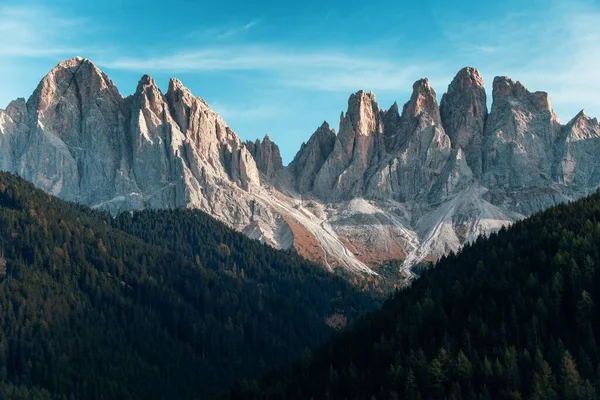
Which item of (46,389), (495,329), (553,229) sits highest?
(553,229)

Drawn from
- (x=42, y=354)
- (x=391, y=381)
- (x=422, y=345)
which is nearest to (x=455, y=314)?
(x=422, y=345)

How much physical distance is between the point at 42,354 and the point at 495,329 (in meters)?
101

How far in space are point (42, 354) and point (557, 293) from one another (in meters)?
108

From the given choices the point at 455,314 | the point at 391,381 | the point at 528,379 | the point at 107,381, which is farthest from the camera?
the point at 107,381

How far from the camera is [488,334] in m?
134

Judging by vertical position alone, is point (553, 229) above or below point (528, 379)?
above

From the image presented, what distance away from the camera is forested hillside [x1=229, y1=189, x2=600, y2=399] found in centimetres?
12119

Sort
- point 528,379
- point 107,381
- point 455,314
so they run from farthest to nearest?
point 107,381 < point 455,314 < point 528,379

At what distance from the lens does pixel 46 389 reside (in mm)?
182625

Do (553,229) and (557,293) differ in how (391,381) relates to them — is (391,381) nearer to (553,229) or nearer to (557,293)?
(557,293)

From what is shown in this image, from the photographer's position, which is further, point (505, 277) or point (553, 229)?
point (553, 229)

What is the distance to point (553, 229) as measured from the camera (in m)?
161

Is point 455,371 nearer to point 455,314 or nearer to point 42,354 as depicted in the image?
point 455,314

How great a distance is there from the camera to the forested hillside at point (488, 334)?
12119 centimetres
